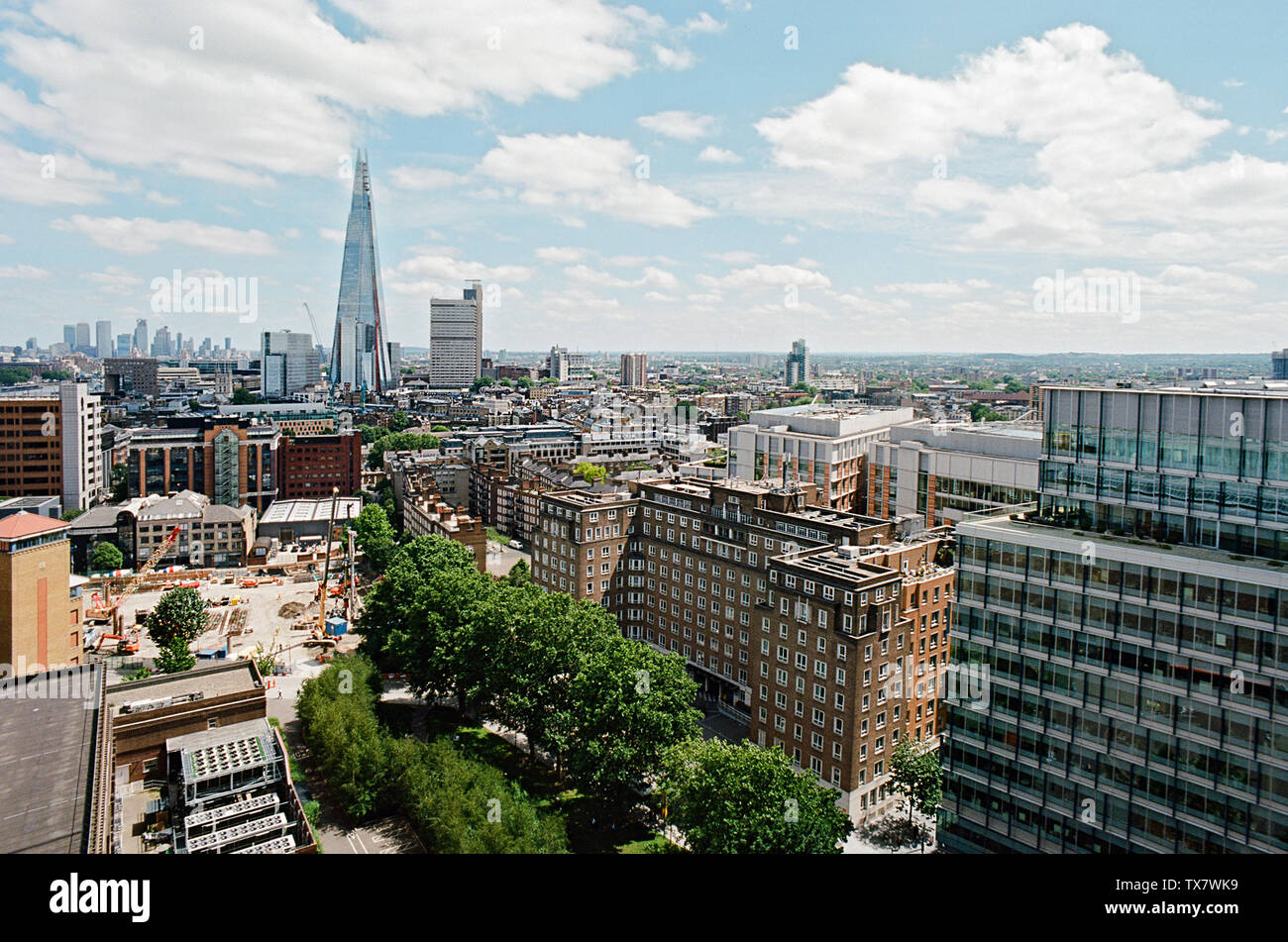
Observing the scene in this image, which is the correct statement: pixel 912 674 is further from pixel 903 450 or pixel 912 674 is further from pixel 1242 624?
pixel 903 450

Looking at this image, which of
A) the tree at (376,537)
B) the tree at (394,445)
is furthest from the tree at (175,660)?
the tree at (394,445)

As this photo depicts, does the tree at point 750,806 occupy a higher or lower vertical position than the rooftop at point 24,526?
lower

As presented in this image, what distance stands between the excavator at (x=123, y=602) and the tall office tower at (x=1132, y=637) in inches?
1047

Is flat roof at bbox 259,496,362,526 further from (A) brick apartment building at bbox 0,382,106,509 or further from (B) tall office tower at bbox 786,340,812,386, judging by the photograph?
(B) tall office tower at bbox 786,340,812,386

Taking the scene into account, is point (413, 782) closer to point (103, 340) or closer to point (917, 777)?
point (917, 777)

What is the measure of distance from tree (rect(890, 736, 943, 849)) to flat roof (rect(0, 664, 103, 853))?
1311cm

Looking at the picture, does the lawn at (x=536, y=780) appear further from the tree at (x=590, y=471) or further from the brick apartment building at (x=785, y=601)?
the tree at (x=590, y=471)

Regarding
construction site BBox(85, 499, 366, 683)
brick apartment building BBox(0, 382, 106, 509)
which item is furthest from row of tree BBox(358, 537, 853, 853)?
brick apartment building BBox(0, 382, 106, 509)

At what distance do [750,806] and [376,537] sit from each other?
28066mm

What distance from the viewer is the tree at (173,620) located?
25.5 meters

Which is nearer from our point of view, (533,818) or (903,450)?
(533,818)
